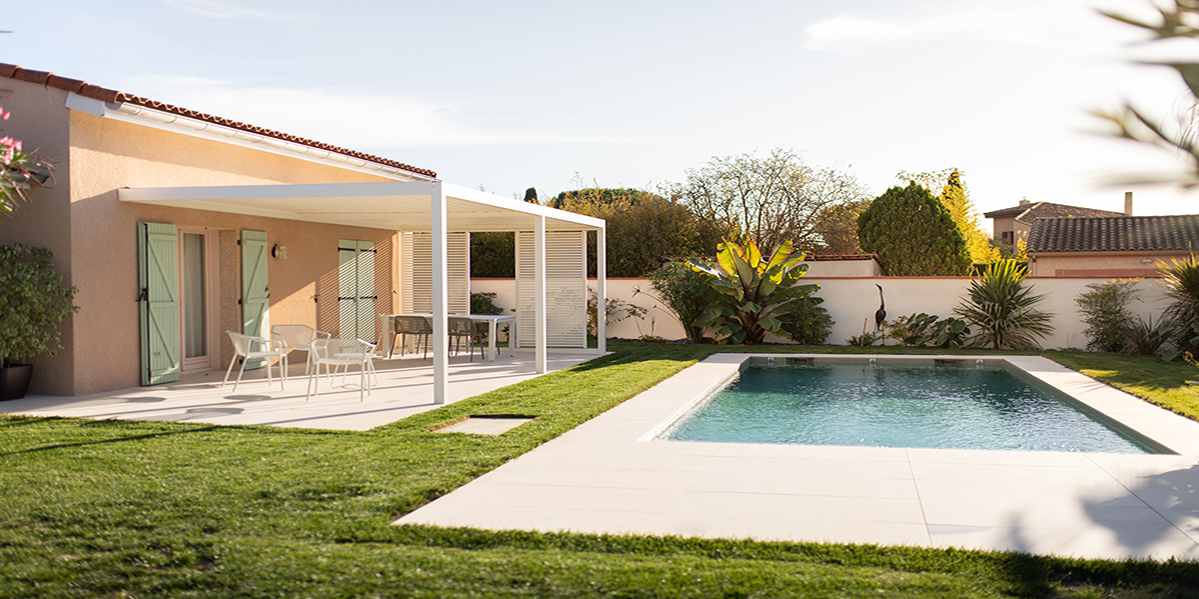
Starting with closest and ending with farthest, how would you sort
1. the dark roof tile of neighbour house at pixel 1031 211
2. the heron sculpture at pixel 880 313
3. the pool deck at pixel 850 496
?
1. the pool deck at pixel 850 496
2. the heron sculpture at pixel 880 313
3. the dark roof tile of neighbour house at pixel 1031 211

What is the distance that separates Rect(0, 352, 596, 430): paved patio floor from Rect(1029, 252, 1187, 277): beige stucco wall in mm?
21968

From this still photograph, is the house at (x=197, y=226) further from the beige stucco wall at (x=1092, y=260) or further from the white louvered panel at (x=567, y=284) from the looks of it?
the beige stucco wall at (x=1092, y=260)

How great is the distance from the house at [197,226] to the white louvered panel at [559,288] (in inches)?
2.3

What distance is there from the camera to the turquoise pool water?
8.12m

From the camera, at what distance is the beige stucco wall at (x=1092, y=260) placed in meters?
26.3

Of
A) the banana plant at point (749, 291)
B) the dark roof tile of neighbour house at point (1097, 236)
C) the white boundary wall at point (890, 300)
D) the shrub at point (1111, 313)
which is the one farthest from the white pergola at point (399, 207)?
the dark roof tile of neighbour house at point (1097, 236)

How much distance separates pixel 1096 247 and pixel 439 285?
999 inches

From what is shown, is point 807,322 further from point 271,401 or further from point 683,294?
point 271,401

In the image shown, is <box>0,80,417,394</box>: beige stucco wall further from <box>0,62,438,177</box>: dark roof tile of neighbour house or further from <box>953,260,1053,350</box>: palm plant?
<box>953,260,1053,350</box>: palm plant

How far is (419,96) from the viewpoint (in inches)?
772

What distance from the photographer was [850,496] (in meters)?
5.35

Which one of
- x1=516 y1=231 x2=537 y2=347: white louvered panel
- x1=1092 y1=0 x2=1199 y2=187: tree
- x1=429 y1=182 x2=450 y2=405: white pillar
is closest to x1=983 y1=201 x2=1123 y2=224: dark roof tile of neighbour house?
x1=516 y1=231 x2=537 y2=347: white louvered panel

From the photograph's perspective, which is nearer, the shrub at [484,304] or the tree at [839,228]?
the shrub at [484,304]

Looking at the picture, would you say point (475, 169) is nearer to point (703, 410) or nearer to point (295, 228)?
point (295, 228)
